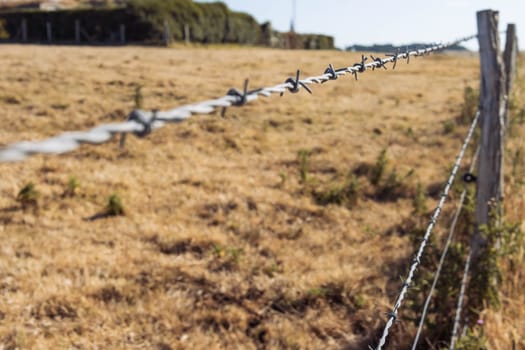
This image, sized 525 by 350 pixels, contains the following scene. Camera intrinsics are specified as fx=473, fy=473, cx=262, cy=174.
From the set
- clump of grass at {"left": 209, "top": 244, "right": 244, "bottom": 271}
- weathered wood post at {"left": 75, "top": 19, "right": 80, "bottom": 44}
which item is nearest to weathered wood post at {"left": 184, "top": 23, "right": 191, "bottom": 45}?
weathered wood post at {"left": 75, "top": 19, "right": 80, "bottom": 44}

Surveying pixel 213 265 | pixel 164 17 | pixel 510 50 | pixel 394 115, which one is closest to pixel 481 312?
pixel 213 265

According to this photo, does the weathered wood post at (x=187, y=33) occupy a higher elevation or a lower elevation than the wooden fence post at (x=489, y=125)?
higher

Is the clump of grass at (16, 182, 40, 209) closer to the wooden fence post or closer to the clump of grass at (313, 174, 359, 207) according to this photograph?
the clump of grass at (313, 174, 359, 207)

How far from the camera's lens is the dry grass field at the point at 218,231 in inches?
137

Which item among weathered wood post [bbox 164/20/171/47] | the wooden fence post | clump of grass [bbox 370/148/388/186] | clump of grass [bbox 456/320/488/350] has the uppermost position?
weathered wood post [bbox 164/20/171/47]

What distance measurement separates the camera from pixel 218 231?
16.5 feet

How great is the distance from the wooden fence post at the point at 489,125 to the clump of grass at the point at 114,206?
3701mm

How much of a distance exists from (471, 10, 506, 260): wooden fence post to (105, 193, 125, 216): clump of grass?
3.70 meters

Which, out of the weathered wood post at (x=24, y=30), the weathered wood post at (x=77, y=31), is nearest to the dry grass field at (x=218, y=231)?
the weathered wood post at (x=77, y=31)

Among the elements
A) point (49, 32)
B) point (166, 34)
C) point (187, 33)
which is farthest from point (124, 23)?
point (49, 32)

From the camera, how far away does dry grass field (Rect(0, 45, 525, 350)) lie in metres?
3.48

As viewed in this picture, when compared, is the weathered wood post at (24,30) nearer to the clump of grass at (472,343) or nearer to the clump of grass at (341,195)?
the clump of grass at (341,195)

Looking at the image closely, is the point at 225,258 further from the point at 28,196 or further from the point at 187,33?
the point at 187,33

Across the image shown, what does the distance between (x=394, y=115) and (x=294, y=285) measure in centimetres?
747
